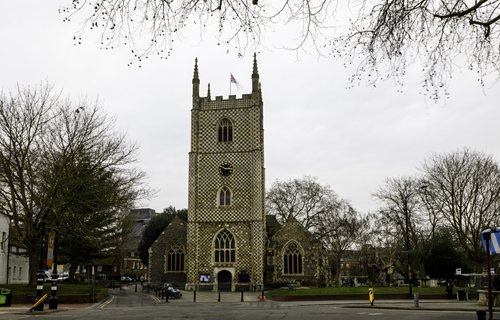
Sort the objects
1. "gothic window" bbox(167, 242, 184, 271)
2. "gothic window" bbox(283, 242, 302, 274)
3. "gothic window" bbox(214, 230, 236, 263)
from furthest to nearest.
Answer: "gothic window" bbox(167, 242, 184, 271)
"gothic window" bbox(283, 242, 302, 274)
"gothic window" bbox(214, 230, 236, 263)

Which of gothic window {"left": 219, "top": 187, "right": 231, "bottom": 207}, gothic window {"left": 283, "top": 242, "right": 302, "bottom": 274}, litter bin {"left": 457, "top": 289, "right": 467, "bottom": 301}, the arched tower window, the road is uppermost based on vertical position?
the arched tower window

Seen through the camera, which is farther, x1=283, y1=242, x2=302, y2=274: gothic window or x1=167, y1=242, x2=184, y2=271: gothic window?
x1=167, y1=242, x2=184, y2=271: gothic window

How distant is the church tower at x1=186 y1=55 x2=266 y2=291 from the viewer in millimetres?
50344

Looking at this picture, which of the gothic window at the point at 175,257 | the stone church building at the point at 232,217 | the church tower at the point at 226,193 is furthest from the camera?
the gothic window at the point at 175,257

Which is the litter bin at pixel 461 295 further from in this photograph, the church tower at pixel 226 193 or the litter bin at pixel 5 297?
the litter bin at pixel 5 297

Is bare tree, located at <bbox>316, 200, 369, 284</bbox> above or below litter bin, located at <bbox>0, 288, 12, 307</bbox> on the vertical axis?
above

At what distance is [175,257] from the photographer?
5609 centimetres

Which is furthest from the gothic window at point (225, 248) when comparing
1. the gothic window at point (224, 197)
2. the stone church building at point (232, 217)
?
the gothic window at point (224, 197)

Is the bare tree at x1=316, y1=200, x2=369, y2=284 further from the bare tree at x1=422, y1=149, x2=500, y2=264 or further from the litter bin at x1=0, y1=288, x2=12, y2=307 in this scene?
the litter bin at x1=0, y1=288, x2=12, y2=307

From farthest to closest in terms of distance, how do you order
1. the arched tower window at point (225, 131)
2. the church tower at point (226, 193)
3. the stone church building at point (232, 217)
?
the arched tower window at point (225, 131) < the stone church building at point (232, 217) < the church tower at point (226, 193)

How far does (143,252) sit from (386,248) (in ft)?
121

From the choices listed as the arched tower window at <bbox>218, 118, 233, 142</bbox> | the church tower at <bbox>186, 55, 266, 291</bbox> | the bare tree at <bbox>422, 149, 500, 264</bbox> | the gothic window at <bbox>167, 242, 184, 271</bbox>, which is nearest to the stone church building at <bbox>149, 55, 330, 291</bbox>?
the church tower at <bbox>186, 55, 266, 291</bbox>

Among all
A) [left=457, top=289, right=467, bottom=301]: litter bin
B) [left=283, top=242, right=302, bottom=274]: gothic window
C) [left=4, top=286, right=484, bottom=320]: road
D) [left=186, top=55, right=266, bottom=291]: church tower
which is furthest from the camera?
[left=283, top=242, right=302, bottom=274]: gothic window

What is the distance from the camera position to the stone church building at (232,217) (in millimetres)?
50500
